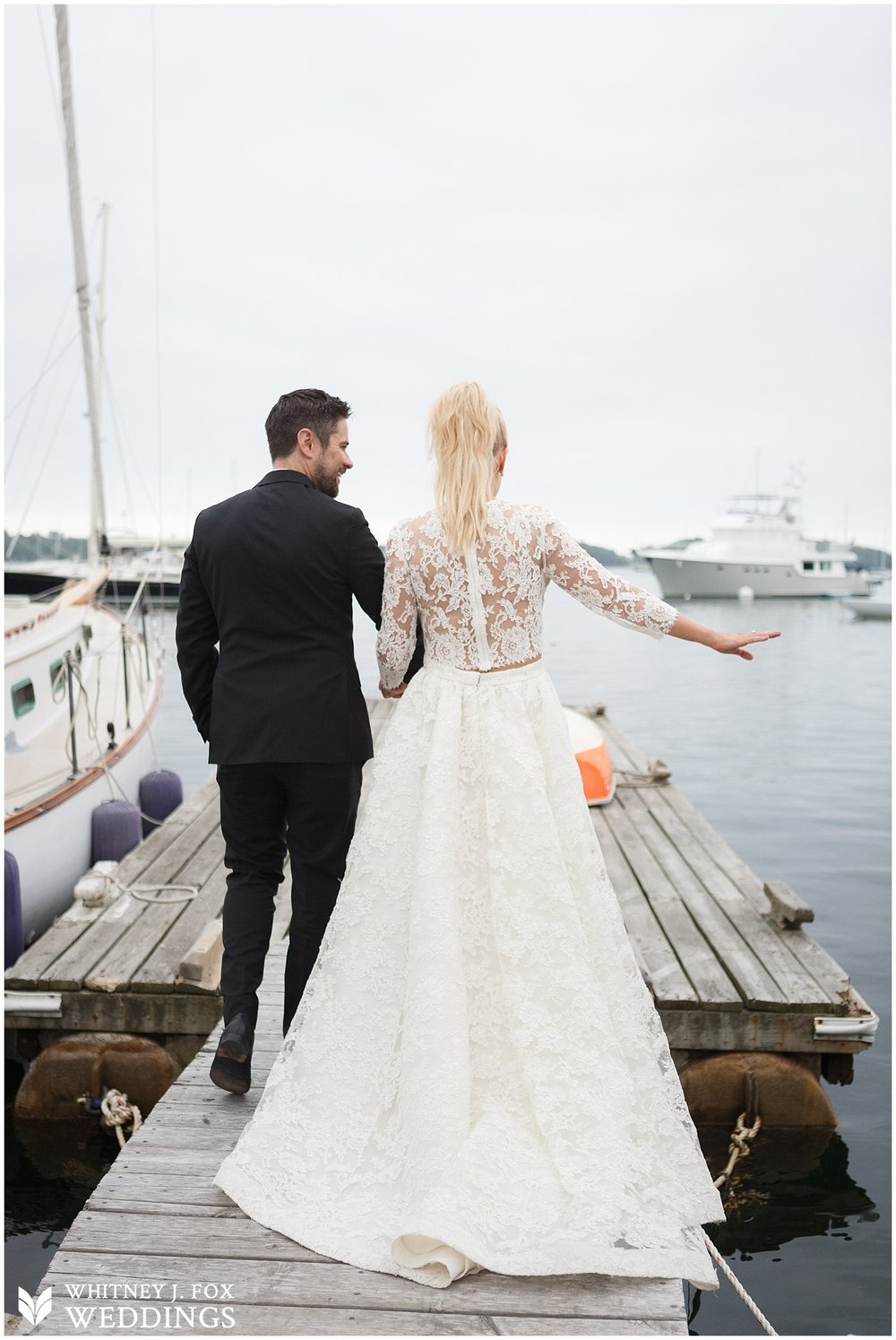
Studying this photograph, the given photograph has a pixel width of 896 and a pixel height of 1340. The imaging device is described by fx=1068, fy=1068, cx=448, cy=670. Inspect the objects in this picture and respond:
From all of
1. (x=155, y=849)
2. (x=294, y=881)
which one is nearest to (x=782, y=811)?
(x=155, y=849)

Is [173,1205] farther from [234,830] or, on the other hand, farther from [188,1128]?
[234,830]

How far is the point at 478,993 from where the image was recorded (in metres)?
2.85

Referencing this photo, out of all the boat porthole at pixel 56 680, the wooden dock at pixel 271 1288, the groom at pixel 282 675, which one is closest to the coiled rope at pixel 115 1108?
the groom at pixel 282 675

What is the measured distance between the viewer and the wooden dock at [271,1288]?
2408mm

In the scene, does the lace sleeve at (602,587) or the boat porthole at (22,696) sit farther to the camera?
the boat porthole at (22,696)

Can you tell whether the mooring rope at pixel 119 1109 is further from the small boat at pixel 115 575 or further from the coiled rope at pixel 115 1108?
the small boat at pixel 115 575

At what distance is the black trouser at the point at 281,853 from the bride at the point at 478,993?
0.75 ft

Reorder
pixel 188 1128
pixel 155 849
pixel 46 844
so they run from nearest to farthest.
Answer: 1. pixel 188 1128
2. pixel 155 849
3. pixel 46 844

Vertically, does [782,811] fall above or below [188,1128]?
below

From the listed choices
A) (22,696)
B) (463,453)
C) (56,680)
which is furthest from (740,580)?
(463,453)

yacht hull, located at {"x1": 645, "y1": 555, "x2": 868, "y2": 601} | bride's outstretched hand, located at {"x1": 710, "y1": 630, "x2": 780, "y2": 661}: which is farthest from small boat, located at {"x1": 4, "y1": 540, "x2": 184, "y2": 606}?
yacht hull, located at {"x1": 645, "y1": 555, "x2": 868, "y2": 601}

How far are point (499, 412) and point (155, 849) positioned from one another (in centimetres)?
486

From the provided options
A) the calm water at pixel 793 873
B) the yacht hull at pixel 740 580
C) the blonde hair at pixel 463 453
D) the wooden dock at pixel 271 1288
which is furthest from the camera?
the yacht hull at pixel 740 580

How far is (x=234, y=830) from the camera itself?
332 cm
